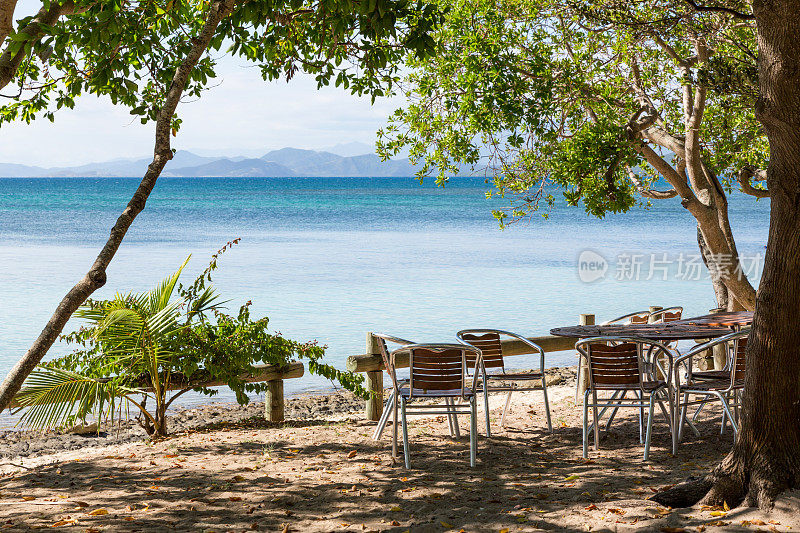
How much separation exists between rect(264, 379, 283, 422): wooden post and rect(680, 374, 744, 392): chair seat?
365cm

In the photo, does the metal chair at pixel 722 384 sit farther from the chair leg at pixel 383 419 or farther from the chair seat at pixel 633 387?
the chair leg at pixel 383 419

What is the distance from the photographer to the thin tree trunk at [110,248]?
3438mm

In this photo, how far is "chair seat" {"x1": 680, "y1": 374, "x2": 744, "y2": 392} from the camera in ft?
Result: 17.5

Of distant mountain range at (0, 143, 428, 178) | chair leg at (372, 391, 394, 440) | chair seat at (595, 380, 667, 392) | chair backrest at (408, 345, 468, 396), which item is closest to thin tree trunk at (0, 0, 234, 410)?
chair backrest at (408, 345, 468, 396)

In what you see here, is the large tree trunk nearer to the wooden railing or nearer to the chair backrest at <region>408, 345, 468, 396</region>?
the chair backrest at <region>408, 345, 468, 396</region>

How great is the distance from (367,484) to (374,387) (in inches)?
97.6

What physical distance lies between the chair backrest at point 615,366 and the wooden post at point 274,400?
3051 millimetres

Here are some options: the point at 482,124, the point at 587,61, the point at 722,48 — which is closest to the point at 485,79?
the point at 482,124

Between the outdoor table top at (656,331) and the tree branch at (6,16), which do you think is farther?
the outdoor table top at (656,331)

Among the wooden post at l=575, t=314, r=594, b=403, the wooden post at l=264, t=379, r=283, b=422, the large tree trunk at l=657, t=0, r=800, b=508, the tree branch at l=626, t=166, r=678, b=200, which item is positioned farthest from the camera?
the tree branch at l=626, t=166, r=678, b=200

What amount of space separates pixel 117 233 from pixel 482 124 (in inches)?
180

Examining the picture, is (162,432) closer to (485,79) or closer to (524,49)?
(485,79)

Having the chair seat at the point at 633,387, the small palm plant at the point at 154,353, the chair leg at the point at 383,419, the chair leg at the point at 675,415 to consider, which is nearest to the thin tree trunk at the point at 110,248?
the small palm plant at the point at 154,353

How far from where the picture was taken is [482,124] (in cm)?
743
